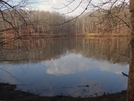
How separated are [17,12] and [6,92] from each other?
18.5 feet

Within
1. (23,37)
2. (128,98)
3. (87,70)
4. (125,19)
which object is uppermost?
(125,19)

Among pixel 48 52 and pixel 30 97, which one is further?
pixel 48 52

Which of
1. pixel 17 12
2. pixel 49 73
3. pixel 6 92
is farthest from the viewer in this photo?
pixel 49 73

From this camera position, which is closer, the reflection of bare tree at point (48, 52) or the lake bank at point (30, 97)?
the reflection of bare tree at point (48, 52)

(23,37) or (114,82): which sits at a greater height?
(23,37)

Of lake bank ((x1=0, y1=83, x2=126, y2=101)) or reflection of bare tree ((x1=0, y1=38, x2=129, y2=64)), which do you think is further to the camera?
lake bank ((x1=0, y1=83, x2=126, y2=101))

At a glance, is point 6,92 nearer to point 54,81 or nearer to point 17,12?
point 54,81

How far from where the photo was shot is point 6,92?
8891 mm

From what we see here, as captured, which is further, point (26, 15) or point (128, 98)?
point (26, 15)

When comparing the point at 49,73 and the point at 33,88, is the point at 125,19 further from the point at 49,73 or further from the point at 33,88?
the point at 49,73

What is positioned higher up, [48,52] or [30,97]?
[30,97]

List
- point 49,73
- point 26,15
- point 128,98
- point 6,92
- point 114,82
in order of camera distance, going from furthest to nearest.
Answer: point 49,73, point 114,82, point 6,92, point 26,15, point 128,98

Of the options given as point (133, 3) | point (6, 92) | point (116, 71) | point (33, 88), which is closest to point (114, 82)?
point (116, 71)

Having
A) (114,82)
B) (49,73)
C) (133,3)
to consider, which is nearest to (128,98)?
(133,3)
